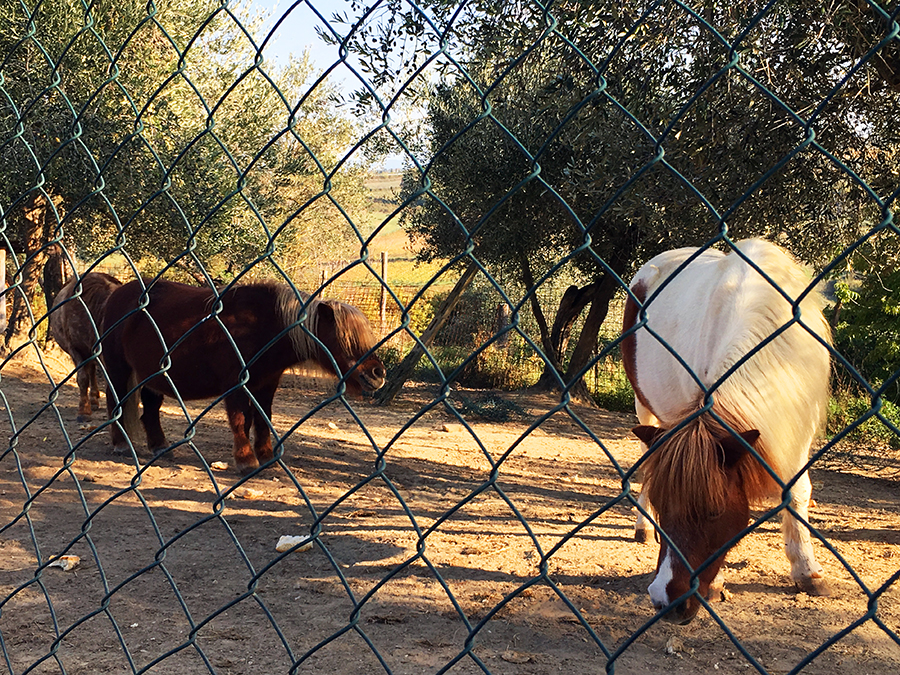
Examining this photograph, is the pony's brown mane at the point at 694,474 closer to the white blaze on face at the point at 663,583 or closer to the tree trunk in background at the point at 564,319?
the white blaze on face at the point at 663,583

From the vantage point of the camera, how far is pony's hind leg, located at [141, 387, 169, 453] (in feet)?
20.1

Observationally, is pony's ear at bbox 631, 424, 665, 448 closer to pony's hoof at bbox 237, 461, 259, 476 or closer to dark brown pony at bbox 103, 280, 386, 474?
dark brown pony at bbox 103, 280, 386, 474

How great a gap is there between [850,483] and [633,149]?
374cm

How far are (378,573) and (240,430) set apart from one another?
2188 mm

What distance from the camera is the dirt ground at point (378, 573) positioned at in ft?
9.73

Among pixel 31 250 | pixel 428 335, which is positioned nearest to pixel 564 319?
pixel 428 335

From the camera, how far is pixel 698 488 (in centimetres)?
226

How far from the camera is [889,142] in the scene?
4488mm

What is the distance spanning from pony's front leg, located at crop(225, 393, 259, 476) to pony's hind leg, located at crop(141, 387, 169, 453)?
0.82 metres

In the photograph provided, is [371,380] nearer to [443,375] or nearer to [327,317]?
[327,317]

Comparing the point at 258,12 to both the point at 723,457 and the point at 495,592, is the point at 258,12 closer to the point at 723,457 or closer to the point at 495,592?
the point at 495,592

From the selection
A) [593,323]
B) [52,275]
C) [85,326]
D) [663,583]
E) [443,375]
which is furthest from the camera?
[593,323]

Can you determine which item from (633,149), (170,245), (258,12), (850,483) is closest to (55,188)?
(170,245)

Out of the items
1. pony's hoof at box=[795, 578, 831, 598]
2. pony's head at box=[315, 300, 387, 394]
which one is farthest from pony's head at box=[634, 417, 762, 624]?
pony's head at box=[315, 300, 387, 394]
